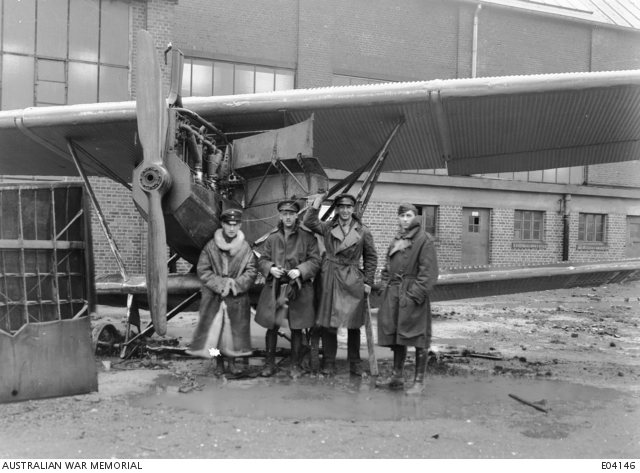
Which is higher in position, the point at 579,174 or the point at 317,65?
the point at 317,65

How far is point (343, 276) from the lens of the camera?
589cm

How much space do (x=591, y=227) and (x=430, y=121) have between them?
17893 mm

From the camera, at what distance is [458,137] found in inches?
296

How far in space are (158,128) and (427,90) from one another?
283 centimetres

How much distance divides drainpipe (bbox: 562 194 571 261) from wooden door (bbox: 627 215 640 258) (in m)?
3.31

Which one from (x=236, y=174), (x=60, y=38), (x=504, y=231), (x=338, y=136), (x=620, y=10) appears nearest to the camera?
(x=236, y=174)

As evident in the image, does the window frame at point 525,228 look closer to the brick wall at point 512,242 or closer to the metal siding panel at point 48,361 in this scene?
the brick wall at point 512,242

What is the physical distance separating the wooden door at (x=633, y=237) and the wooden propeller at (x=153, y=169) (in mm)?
22132

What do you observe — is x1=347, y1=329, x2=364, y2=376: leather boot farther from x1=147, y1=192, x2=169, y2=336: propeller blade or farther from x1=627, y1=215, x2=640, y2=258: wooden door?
x1=627, y1=215, x2=640, y2=258: wooden door

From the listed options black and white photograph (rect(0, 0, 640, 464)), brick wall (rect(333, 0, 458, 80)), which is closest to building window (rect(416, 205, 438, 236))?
brick wall (rect(333, 0, 458, 80))

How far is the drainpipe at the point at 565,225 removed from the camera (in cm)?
2153

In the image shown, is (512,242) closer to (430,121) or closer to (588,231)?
(588,231)
